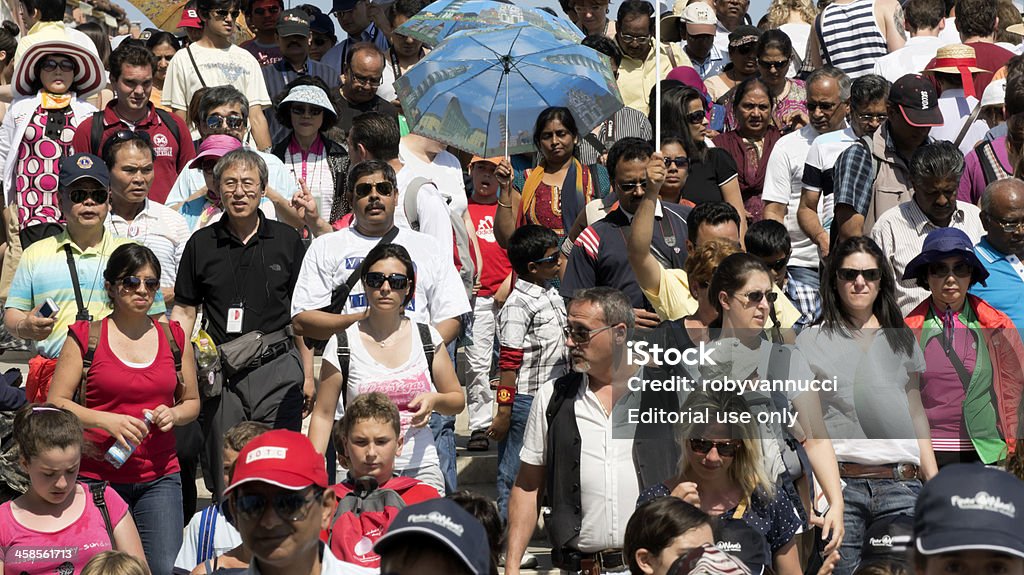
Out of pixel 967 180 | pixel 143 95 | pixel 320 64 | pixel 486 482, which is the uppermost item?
pixel 320 64

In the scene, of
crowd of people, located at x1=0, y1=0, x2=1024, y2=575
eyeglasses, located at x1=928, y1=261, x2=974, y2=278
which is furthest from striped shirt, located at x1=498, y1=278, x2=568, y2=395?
eyeglasses, located at x1=928, y1=261, x2=974, y2=278

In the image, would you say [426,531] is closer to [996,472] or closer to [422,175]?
[996,472]

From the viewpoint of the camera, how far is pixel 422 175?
887 centimetres

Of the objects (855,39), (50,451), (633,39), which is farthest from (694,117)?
(50,451)

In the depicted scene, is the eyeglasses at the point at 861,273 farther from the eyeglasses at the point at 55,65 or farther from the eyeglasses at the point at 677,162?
the eyeglasses at the point at 55,65

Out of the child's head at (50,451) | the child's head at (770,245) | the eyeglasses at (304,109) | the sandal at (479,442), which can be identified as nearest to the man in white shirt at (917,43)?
the child's head at (770,245)

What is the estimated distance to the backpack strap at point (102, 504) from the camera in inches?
244

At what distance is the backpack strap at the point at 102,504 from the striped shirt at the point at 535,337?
242 cm

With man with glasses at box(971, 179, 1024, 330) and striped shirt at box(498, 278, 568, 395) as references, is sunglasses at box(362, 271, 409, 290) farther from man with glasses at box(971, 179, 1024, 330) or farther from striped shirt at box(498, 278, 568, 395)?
man with glasses at box(971, 179, 1024, 330)

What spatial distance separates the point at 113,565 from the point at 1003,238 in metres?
4.48

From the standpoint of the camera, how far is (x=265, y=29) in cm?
1198

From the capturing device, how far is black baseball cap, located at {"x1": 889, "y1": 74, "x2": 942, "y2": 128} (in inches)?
337

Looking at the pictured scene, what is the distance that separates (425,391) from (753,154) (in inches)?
166

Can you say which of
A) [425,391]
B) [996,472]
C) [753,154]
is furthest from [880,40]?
[996,472]
